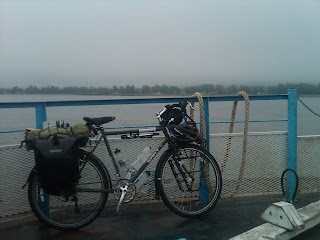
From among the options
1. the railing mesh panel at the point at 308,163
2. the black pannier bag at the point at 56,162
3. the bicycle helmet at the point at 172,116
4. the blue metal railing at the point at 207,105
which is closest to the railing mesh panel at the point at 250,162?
the railing mesh panel at the point at 308,163

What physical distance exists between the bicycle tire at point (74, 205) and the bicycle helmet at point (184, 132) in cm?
91

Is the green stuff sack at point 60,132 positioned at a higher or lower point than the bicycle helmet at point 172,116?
lower

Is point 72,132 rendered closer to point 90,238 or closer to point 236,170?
point 90,238

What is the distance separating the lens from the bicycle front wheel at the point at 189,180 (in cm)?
363

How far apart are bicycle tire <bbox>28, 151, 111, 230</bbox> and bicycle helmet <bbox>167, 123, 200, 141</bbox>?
91 cm

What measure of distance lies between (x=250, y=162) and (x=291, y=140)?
25.2 inches

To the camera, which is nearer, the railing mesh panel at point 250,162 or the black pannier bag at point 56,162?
the black pannier bag at point 56,162

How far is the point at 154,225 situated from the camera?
3506 millimetres

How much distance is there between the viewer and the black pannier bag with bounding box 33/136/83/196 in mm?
3043

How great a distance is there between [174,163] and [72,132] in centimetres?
128

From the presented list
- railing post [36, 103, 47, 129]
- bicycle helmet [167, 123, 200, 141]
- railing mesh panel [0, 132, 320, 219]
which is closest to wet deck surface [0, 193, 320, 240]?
railing mesh panel [0, 132, 320, 219]

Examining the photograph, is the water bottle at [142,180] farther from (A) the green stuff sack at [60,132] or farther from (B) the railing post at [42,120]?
(B) the railing post at [42,120]

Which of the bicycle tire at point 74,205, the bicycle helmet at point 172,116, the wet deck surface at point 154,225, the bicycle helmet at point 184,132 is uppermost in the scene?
the bicycle helmet at point 172,116

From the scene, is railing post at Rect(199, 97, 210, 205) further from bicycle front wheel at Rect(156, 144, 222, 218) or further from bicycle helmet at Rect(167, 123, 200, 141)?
bicycle helmet at Rect(167, 123, 200, 141)
